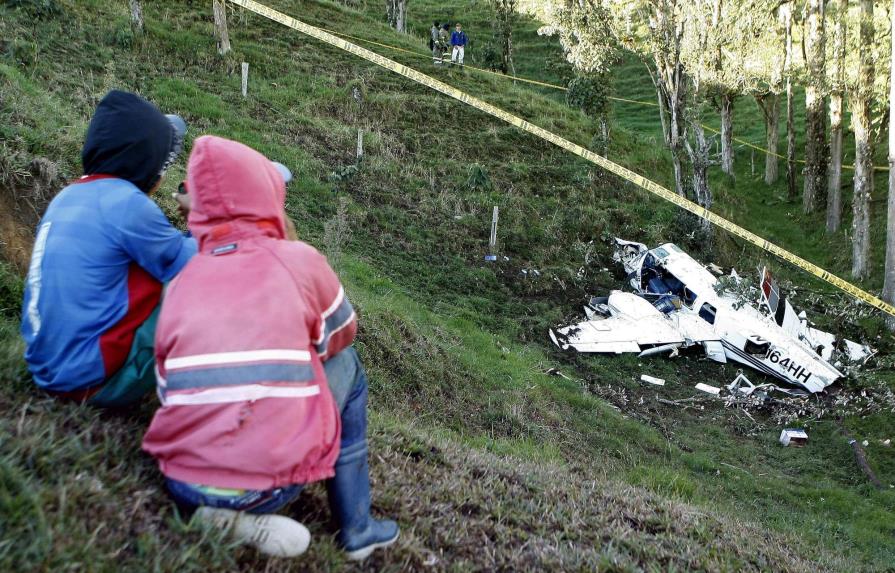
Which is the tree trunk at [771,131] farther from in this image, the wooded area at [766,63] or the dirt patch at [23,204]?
the dirt patch at [23,204]

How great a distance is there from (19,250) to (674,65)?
17488 millimetres

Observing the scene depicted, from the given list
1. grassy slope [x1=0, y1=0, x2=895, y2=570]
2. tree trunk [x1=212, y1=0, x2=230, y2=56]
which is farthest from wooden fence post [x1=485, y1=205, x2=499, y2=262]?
tree trunk [x1=212, y1=0, x2=230, y2=56]

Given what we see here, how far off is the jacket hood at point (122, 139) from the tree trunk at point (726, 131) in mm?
24363

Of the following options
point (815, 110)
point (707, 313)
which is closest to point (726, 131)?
point (815, 110)

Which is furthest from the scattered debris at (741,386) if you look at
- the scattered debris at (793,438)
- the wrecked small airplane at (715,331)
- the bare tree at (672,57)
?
the bare tree at (672,57)

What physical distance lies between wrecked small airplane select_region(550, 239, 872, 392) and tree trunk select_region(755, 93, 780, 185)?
1403cm

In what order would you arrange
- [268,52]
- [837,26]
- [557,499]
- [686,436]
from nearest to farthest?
[557,499]
[686,436]
[837,26]
[268,52]

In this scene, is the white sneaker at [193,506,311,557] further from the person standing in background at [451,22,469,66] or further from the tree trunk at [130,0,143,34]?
the person standing in background at [451,22,469,66]

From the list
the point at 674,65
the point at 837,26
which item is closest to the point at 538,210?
the point at 674,65

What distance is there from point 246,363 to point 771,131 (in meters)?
28.3

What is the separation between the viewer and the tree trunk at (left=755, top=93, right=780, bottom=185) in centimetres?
2638

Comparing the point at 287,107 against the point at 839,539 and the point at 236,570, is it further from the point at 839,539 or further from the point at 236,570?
the point at 236,570

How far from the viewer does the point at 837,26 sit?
1936 cm

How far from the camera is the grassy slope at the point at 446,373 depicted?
2.85m
